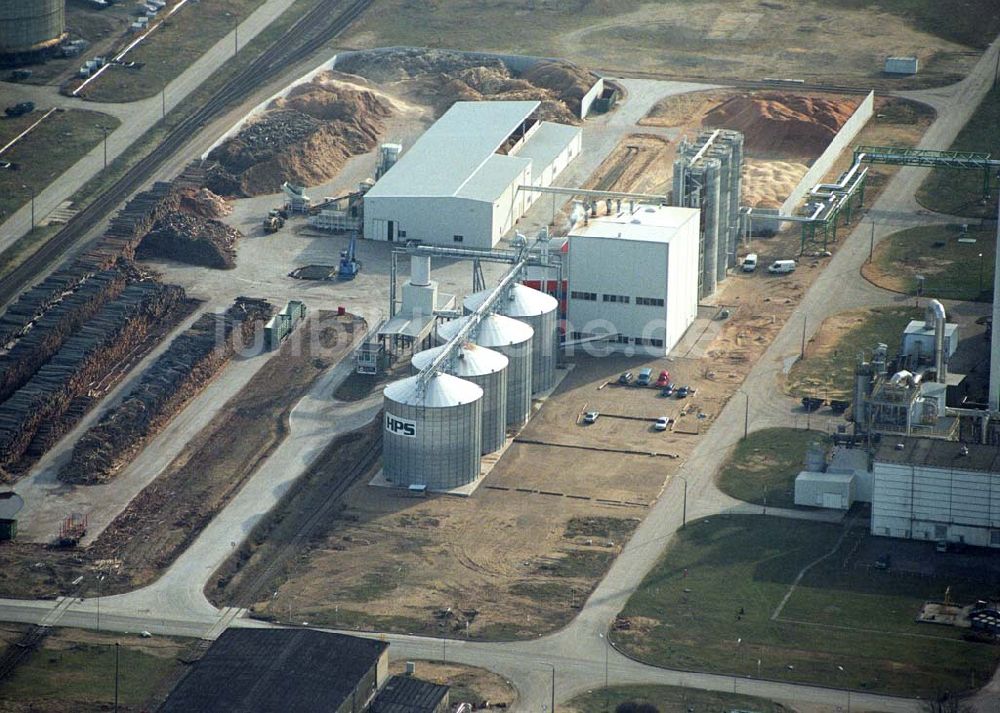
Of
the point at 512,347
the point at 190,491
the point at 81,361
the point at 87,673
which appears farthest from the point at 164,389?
the point at 87,673

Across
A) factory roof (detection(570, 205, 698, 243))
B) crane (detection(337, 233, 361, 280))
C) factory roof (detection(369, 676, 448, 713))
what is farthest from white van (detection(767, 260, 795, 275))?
factory roof (detection(369, 676, 448, 713))

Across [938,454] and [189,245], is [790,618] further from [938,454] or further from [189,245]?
[189,245]

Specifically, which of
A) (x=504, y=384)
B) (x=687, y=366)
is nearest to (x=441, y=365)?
(x=504, y=384)

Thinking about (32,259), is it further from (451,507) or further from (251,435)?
(451,507)

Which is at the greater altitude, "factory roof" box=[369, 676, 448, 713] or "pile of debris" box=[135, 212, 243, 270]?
"pile of debris" box=[135, 212, 243, 270]

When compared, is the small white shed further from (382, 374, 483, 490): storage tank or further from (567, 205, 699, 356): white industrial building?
(567, 205, 699, 356): white industrial building

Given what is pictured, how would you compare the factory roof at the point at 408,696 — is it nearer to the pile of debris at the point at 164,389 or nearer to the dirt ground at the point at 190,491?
the dirt ground at the point at 190,491
